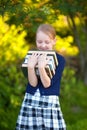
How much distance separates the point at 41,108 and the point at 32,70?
0.36 metres

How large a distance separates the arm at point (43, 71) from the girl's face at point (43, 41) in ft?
0.32

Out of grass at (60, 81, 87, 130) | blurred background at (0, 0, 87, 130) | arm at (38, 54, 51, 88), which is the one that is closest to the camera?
arm at (38, 54, 51, 88)

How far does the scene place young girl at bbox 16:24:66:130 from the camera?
4264 millimetres

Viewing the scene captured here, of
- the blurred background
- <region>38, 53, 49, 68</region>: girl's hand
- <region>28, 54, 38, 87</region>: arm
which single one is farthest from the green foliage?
<region>38, 53, 49, 68</region>: girl's hand

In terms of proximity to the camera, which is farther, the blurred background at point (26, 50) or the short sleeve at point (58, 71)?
the blurred background at point (26, 50)

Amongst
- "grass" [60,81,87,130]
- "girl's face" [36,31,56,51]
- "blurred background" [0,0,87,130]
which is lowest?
"grass" [60,81,87,130]

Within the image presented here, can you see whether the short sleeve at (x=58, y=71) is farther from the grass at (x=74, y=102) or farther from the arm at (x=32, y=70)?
the grass at (x=74, y=102)

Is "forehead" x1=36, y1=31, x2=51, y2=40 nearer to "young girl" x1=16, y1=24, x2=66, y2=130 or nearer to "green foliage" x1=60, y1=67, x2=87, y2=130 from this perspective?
"young girl" x1=16, y1=24, x2=66, y2=130

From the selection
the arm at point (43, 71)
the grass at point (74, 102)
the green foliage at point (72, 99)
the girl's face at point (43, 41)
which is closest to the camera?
the arm at point (43, 71)

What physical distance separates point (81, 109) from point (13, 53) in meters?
1.97

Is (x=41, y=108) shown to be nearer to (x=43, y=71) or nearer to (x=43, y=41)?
(x=43, y=71)

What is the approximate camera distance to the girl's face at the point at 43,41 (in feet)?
14.0

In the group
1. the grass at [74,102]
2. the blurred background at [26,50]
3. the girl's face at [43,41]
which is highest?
the girl's face at [43,41]

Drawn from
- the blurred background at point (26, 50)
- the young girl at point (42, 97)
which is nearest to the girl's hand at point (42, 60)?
the young girl at point (42, 97)
